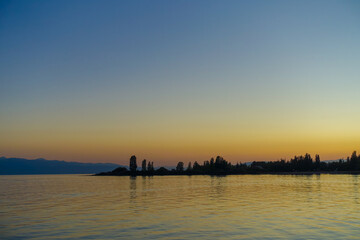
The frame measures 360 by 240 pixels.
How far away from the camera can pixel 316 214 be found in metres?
41.6

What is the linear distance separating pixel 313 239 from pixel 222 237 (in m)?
8.06

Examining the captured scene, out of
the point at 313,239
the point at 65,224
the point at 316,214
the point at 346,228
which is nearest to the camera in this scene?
the point at 313,239

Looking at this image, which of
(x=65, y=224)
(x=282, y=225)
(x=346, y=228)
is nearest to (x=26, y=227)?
(x=65, y=224)

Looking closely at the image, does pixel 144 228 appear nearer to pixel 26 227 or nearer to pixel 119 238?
pixel 119 238

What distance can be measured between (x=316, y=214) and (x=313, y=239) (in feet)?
50.4

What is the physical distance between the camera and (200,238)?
1114 inches

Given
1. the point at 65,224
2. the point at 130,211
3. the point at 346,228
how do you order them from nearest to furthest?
the point at 346,228 < the point at 65,224 < the point at 130,211

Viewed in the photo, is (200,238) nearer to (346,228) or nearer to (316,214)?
(346,228)

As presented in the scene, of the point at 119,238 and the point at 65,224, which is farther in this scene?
the point at 65,224

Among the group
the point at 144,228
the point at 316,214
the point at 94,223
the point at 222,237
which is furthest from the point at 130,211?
the point at 316,214

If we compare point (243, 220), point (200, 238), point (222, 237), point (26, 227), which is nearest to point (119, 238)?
point (200, 238)

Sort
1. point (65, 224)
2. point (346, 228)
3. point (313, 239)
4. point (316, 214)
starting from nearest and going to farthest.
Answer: point (313, 239), point (346, 228), point (65, 224), point (316, 214)

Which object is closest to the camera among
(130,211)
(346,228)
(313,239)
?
(313,239)

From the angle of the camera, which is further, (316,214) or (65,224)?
(316,214)
